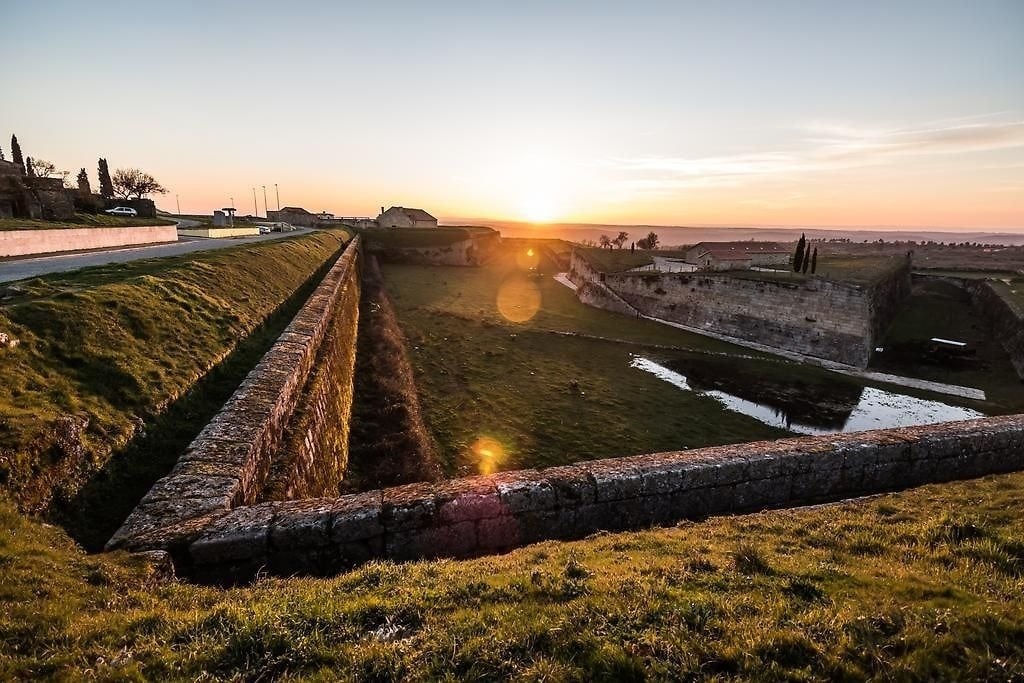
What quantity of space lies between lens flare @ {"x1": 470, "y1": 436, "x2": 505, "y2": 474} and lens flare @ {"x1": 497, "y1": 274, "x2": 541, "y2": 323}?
56.8 ft

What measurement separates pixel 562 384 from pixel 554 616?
1521cm

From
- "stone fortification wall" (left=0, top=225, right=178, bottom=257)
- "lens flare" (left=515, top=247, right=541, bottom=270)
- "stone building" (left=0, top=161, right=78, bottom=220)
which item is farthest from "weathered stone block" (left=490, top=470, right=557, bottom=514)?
"lens flare" (left=515, top=247, right=541, bottom=270)

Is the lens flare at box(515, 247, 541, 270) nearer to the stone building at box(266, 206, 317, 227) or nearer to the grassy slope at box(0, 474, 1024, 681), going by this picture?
the stone building at box(266, 206, 317, 227)

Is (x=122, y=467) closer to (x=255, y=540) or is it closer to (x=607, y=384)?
(x=255, y=540)

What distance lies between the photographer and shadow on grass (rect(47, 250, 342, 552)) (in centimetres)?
507

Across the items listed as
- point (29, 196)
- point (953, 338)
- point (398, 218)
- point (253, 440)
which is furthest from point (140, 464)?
point (398, 218)

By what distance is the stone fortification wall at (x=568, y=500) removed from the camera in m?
5.11

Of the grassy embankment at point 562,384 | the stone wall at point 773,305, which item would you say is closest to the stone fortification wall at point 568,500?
the grassy embankment at point 562,384

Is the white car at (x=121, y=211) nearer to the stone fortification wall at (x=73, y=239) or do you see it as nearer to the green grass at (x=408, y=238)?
the stone fortification wall at (x=73, y=239)

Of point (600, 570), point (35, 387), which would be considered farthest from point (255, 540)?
point (35, 387)

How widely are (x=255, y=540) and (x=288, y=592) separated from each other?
3.27 ft

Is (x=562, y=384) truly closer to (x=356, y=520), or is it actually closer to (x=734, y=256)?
(x=356, y=520)

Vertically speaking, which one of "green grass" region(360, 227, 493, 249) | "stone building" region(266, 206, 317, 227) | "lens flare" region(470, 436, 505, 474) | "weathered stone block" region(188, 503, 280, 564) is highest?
"stone building" region(266, 206, 317, 227)

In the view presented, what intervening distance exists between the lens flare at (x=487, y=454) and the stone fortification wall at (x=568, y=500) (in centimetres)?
499
